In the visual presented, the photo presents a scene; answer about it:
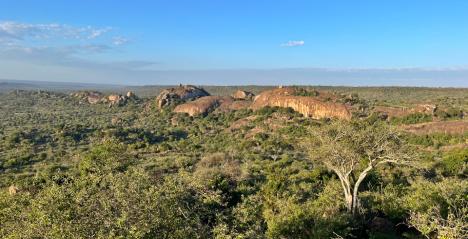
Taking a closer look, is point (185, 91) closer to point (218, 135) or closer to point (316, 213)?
point (218, 135)

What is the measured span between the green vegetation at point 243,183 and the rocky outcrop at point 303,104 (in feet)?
6.37

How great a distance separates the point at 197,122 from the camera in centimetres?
8075

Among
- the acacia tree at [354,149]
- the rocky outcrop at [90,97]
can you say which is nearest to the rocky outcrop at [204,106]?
the rocky outcrop at [90,97]

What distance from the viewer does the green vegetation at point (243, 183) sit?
14.5 meters

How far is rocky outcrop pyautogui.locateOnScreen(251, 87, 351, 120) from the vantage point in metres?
66.4

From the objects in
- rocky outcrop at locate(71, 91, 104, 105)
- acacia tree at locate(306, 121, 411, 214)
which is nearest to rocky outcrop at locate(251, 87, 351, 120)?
acacia tree at locate(306, 121, 411, 214)

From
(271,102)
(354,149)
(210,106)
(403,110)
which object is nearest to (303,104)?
(271,102)

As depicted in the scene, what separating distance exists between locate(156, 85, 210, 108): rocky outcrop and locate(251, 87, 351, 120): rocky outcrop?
983 inches

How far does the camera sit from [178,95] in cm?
10412

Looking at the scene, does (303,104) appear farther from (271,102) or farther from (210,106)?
(210,106)

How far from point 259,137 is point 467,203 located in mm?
38169

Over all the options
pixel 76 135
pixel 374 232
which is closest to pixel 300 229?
pixel 374 232

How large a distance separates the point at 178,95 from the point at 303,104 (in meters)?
41.3

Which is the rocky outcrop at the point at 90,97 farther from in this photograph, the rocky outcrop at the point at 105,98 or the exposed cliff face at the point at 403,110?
the exposed cliff face at the point at 403,110
